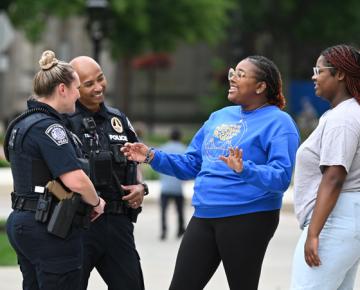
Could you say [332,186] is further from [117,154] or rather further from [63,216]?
[117,154]

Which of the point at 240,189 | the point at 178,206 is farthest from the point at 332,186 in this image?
the point at 178,206

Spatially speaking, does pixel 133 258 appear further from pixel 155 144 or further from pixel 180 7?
pixel 155 144

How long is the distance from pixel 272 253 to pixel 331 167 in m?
7.16

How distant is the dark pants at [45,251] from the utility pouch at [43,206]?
4cm

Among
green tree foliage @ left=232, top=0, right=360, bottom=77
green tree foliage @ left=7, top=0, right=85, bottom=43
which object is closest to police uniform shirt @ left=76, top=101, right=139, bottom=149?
green tree foliage @ left=7, top=0, right=85, bottom=43

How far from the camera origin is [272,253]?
1174cm

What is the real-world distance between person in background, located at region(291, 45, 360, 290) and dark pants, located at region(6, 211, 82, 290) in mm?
1103

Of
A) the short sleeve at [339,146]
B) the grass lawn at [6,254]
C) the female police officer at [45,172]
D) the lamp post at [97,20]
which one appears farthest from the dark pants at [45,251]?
the lamp post at [97,20]

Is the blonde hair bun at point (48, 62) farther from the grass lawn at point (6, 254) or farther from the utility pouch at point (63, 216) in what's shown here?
the grass lawn at point (6, 254)

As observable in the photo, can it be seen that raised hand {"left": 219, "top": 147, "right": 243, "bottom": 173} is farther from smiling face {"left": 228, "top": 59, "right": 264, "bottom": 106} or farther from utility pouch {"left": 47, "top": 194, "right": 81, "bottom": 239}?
utility pouch {"left": 47, "top": 194, "right": 81, "bottom": 239}

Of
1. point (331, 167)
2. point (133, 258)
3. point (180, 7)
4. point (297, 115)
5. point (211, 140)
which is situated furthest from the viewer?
point (297, 115)

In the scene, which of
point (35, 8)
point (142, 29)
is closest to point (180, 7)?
point (142, 29)

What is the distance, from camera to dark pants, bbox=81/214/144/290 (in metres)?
5.84

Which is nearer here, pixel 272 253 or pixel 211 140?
pixel 211 140
